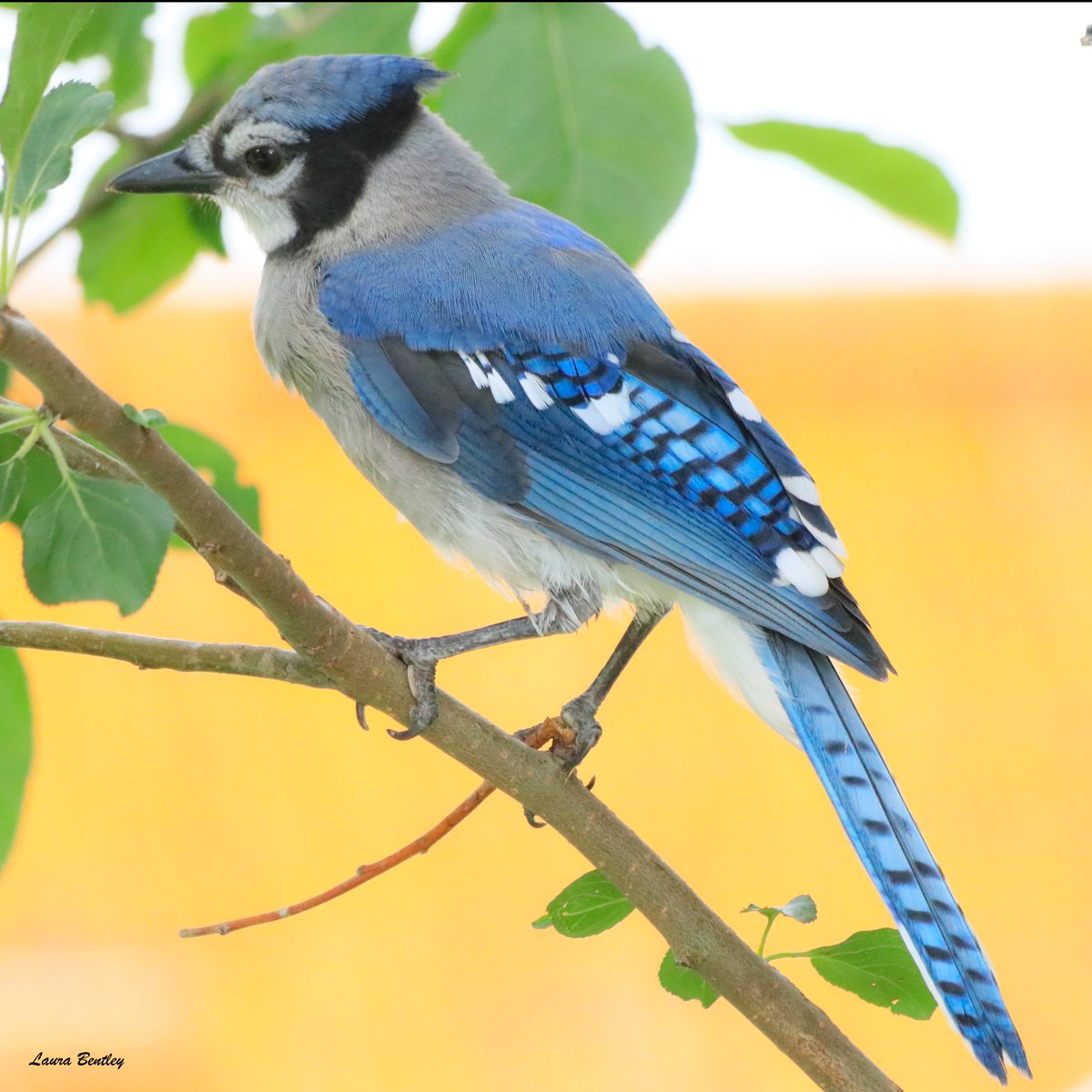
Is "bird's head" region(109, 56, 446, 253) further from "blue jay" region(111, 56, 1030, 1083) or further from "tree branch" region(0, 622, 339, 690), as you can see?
"tree branch" region(0, 622, 339, 690)

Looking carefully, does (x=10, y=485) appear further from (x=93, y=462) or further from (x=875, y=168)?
(x=875, y=168)

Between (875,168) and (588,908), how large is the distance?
1.88 ft

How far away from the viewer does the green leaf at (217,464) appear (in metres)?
0.97

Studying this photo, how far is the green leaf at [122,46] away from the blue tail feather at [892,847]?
695mm

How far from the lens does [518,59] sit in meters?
0.98

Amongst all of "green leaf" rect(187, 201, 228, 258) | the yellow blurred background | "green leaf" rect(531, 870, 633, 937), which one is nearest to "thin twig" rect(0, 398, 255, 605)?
"green leaf" rect(531, 870, 633, 937)

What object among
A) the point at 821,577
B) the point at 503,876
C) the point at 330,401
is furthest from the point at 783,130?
the point at 503,876

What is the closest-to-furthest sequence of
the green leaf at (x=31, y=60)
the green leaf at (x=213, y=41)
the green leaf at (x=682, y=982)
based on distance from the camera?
the green leaf at (x=31, y=60) → the green leaf at (x=682, y=982) → the green leaf at (x=213, y=41)

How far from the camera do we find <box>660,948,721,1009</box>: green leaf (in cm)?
92

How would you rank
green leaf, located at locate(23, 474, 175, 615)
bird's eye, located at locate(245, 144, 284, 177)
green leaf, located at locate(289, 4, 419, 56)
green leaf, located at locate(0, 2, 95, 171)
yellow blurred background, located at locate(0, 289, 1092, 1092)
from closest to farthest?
green leaf, located at locate(0, 2, 95, 171) < green leaf, located at locate(23, 474, 175, 615) < green leaf, located at locate(289, 4, 419, 56) < bird's eye, located at locate(245, 144, 284, 177) < yellow blurred background, located at locate(0, 289, 1092, 1092)

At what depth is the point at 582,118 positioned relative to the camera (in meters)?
0.97

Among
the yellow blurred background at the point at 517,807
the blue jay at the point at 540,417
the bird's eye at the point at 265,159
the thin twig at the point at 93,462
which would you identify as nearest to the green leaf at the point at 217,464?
the thin twig at the point at 93,462

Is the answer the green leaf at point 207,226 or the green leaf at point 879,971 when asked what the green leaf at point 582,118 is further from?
the green leaf at point 879,971

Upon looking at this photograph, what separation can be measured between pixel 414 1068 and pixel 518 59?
57.8 inches
